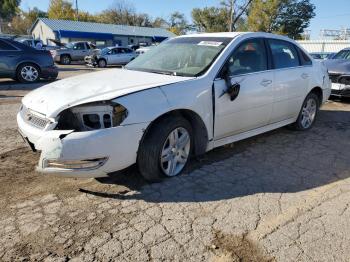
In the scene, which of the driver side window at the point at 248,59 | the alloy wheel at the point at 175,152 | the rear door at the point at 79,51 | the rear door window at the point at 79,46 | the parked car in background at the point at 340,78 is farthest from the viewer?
the rear door window at the point at 79,46

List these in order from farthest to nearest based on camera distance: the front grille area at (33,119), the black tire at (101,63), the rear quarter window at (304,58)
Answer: the black tire at (101,63) < the rear quarter window at (304,58) < the front grille area at (33,119)

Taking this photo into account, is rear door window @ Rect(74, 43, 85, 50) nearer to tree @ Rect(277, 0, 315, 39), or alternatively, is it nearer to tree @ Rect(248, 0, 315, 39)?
tree @ Rect(248, 0, 315, 39)

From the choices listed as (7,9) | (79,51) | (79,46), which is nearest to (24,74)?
(79,51)

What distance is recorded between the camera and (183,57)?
4527 mm

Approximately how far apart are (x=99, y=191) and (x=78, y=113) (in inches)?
34.0

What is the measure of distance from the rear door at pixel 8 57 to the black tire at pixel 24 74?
18 cm

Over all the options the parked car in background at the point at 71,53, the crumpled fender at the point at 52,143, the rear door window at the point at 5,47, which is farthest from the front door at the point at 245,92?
the parked car in background at the point at 71,53

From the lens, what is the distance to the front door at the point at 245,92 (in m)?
4.19

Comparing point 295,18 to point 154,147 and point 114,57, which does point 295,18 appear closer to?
point 114,57

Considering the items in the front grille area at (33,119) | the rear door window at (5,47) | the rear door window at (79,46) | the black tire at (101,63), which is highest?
the rear door window at (79,46)

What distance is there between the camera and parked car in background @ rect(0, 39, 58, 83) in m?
11.1

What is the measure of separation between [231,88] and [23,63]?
30.6 feet

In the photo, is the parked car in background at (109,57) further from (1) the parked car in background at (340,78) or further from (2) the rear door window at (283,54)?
(2) the rear door window at (283,54)

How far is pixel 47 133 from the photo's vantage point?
10.6ft
